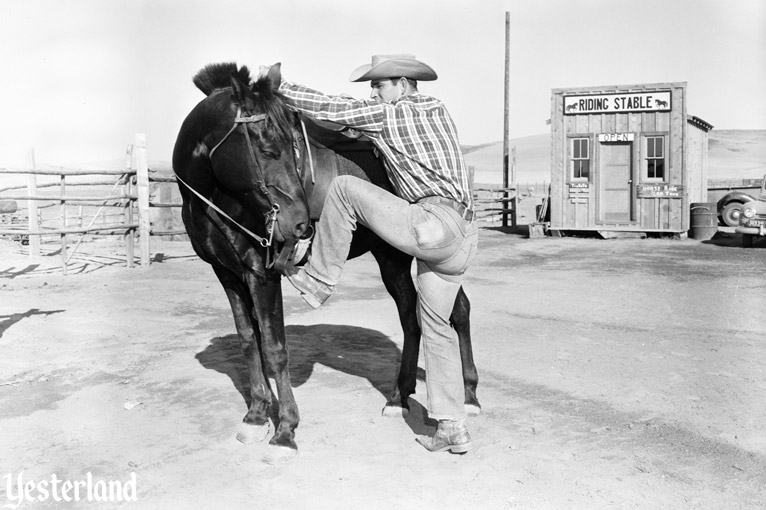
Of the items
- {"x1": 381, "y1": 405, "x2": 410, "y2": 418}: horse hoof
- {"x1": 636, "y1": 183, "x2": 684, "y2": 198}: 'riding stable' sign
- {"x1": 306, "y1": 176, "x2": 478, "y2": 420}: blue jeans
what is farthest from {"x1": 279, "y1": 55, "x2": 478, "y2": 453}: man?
{"x1": 636, "y1": 183, "x2": 684, "y2": 198}: 'riding stable' sign

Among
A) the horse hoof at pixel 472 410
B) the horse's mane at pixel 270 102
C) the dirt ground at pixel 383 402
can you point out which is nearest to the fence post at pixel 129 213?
the dirt ground at pixel 383 402

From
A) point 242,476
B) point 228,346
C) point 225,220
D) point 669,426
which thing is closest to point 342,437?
point 242,476

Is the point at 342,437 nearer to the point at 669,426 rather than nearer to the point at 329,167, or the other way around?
the point at 329,167

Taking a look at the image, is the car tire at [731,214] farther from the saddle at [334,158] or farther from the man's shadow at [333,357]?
the saddle at [334,158]

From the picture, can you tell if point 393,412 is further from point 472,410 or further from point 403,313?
point 403,313

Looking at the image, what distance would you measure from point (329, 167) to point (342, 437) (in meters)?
1.62

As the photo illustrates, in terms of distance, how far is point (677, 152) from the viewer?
733 inches

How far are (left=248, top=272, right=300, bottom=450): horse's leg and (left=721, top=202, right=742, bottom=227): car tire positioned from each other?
19792 millimetres

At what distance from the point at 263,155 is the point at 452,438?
1.77 meters

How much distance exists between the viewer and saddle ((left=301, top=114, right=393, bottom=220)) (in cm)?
462

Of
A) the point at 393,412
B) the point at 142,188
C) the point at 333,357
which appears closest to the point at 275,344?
the point at 393,412

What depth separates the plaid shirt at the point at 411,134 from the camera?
397cm

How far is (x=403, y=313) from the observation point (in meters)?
4.95

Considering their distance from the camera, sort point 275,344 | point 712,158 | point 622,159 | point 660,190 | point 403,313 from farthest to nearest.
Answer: point 712,158, point 622,159, point 660,190, point 403,313, point 275,344
